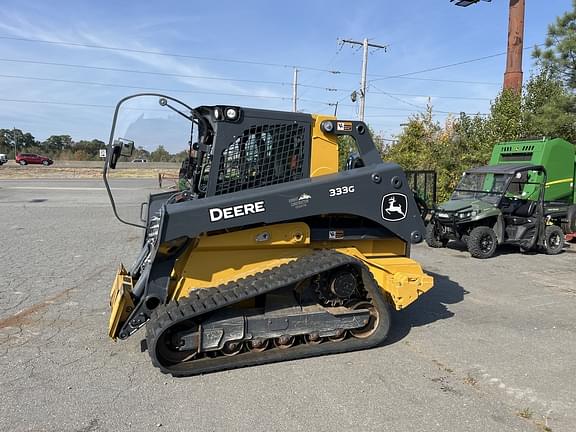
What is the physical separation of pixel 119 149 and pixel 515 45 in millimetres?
16670

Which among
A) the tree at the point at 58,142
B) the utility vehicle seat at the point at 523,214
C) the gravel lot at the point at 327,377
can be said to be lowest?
the gravel lot at the point at 327,377

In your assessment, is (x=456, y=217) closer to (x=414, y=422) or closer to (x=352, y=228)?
(x=352, y=228)

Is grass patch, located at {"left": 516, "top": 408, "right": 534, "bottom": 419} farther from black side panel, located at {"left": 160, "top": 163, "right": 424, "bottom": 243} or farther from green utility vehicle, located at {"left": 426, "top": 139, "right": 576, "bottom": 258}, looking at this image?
green utility vehicle, located at {"left": 426, "top": 139, "right": 576, "bottom": 258}

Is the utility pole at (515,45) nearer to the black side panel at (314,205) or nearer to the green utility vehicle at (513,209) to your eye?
the green utility vehicle at (513,209)

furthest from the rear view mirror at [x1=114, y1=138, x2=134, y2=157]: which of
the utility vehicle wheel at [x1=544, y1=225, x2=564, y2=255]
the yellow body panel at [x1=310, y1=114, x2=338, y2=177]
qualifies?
the utility vehicle wheel at [x1=544, y1=225, x2=564, y2=255]

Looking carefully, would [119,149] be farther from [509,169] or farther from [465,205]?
[509,169]

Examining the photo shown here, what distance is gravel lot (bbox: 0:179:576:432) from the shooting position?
3182 millimetres

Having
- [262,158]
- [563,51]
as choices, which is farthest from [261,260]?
[563,51]

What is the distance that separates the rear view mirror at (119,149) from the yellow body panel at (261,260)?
1.03 meters

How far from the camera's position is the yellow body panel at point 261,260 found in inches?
166

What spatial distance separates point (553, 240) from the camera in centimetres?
980

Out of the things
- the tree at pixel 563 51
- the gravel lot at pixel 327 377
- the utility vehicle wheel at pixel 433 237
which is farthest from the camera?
the tree at pixel 563 51

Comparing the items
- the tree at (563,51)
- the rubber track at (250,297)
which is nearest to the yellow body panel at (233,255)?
the rubber track at (250,297)

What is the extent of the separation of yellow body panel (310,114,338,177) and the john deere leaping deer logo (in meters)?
0.61
